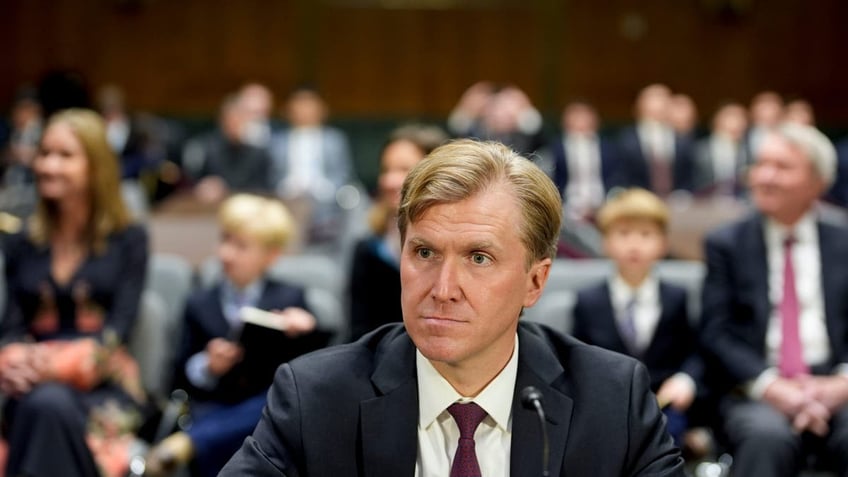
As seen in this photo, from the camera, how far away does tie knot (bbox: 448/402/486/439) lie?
1.94 meters

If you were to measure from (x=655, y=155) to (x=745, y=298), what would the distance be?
639 cm

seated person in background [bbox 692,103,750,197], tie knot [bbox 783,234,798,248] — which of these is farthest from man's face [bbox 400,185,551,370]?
seated person in background [bbox 692,103,750,197]

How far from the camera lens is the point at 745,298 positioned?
3.82 m

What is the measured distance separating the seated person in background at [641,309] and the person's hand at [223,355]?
1115 millimetres

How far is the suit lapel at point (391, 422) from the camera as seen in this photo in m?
1.90

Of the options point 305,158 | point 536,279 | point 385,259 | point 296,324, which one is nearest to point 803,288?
point 385,259

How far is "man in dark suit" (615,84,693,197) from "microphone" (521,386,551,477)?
8.06m

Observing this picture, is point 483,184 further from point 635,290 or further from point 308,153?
point 308,153

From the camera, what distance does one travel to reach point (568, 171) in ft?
32.2

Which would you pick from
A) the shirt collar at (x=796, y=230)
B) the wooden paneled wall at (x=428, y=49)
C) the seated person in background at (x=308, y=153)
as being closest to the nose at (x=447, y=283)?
the shirt collar at (x=796, y=230)

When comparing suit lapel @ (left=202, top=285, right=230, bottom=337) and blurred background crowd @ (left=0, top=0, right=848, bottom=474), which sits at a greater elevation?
blurred background crowd @ (left=0, top=0, right=848, bottom=474)

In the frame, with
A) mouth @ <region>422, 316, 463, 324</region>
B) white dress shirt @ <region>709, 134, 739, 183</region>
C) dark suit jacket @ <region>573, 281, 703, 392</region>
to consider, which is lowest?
white dress shirt @ <region>709, 134, 739, 183</region>

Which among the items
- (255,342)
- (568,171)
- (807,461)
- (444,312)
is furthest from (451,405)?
(568,171)

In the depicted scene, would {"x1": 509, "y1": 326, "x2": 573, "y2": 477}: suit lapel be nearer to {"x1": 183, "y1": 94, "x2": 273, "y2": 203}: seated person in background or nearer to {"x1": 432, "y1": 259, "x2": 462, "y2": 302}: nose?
{"x1": 432, "y1": 259, "x2": 462, "y2": 302}: nose
